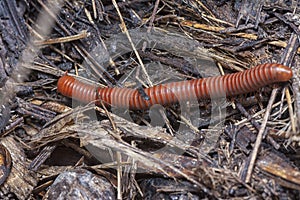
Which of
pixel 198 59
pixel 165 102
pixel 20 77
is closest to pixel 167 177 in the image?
pixel 165 102

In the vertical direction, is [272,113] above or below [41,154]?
above

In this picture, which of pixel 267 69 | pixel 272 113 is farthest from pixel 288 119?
pixel 267 69

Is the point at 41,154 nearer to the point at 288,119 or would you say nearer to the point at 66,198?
Answer: the point at 66,198

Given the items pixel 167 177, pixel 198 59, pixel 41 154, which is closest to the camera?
pixel 167 177

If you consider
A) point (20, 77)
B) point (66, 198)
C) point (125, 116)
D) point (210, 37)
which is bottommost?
point (66, 198)

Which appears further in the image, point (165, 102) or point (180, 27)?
point (180, 27)

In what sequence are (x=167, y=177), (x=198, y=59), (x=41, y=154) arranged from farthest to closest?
1. (x=198, y=59)
2. (x=41, y=154)
3. (x=167, y=177)
